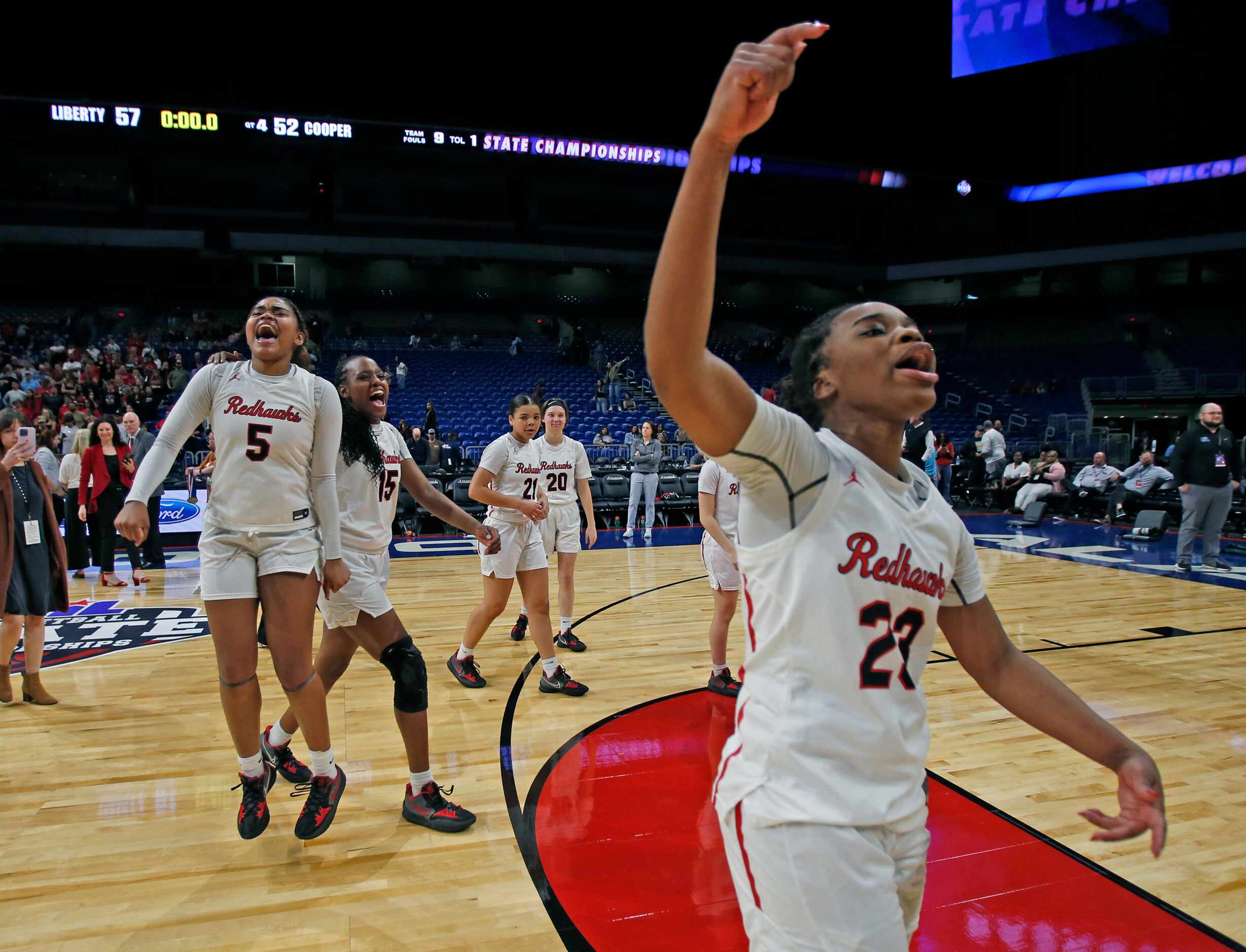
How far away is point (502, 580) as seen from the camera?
17.2ft

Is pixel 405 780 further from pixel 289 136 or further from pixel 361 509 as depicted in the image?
pixel 289 136

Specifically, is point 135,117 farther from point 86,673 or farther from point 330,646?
point 330,646

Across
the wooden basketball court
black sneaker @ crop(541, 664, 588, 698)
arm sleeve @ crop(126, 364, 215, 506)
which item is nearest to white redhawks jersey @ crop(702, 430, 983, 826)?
the wooden basketball court

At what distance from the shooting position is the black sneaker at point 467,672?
529 centimetres

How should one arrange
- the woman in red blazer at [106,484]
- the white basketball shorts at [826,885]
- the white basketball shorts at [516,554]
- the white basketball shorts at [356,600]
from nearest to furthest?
1. the white basketball shorts at [826,885]
2. the white basketball shorts at [356,600]
3. the white basketball shorts at [516,554]
4. the woman in red blazer at [106,484]

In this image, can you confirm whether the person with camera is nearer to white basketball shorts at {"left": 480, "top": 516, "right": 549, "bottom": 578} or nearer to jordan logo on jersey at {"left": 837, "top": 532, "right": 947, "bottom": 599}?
white basketball shorts at {"left": 480, "top": 516, "right": 549, "bottom": 578}

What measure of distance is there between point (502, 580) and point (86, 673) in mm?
3087

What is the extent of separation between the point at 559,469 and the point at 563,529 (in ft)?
1.71

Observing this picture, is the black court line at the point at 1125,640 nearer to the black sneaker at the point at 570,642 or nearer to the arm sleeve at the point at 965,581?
the black sneaker at the point at 570,642

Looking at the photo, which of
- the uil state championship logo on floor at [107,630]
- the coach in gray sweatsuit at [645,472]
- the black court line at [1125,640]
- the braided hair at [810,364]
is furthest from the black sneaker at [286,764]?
the coach in gray sweatsuit at [645,472]

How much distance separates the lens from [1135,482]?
13633 millimetres

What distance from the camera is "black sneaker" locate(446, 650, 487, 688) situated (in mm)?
5293

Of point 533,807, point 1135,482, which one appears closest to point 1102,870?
point 533,807

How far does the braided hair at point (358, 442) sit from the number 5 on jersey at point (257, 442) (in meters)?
0.46
